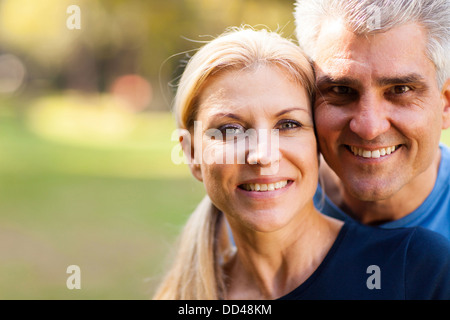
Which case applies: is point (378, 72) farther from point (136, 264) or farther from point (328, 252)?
Result: point (136, 264)

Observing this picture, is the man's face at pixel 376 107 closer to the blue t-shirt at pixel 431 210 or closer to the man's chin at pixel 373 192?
the man's chin at pixel 373 192

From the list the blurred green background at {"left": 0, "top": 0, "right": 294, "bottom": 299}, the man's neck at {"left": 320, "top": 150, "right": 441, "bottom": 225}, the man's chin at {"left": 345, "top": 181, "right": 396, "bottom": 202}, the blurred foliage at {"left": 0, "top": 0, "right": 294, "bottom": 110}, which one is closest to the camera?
the man's chin at {"left": 345, "top": 181, "right": 396, "bottom": 202}

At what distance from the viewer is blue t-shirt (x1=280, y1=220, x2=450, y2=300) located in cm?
272

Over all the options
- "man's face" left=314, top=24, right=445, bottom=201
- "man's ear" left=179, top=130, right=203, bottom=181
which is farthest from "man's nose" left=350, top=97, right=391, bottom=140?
"man's ear" left=179, top=130, right=203, bottom=181

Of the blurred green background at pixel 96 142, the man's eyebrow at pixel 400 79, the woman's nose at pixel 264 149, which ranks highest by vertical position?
the blurred green background at pixel 96 142

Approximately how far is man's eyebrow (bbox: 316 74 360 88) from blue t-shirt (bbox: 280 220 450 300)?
2.44ft

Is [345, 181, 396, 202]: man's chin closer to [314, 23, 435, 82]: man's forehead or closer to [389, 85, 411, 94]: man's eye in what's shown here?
[389, 85, 411, 94]: man's eye

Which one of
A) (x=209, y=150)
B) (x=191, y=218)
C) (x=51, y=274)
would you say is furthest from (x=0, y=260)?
(x=209, y=150)

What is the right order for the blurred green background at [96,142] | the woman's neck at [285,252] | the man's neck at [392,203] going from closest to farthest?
the woman's neck at [285,252]
the man's neck at [392,203]
the blurred green background at [96,142]

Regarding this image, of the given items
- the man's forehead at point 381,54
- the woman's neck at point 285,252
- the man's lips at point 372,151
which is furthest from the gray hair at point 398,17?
the woman's neck at point 285,252

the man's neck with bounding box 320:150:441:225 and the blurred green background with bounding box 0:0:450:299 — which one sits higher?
the blurred green background with bounding box 0:0:450:299

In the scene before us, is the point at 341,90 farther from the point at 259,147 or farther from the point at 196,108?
the point at 196,108

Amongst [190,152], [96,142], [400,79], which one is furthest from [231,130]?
[96,142]

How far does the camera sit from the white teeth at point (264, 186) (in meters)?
2.79
